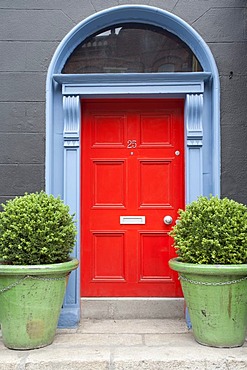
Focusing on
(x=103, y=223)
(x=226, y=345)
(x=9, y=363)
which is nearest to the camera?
(x=9, y=363)

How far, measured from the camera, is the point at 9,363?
3.53 m

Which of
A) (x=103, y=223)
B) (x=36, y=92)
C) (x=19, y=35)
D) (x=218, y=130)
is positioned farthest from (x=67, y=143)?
(x=218, y=130)

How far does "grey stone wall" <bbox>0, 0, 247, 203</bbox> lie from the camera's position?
4.62 meters

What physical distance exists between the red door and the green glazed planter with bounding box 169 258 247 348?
3.33ft

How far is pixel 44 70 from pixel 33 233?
1.85 meters

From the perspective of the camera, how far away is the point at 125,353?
3.70 metres

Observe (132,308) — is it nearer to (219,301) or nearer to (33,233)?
(219,301)

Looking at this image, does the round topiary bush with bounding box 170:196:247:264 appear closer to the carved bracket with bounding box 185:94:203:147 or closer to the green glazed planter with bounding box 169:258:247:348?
the green glazed planter with bounding box 169:258:247:348

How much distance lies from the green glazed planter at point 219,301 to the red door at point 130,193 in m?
1.02

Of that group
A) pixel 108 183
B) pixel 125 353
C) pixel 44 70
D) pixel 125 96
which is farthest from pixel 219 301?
pixel 44 70

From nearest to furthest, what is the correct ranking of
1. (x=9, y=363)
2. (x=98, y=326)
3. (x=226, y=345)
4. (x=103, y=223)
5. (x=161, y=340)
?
1. (x=9, y=363)
2. (x=226, y=345)
3. (x=161, y=340)
4. (x=98, y=326)
5. (x=103, y=223)

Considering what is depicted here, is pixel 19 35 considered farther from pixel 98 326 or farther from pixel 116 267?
pixel 98 326

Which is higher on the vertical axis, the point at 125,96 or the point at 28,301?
the point at 125,96

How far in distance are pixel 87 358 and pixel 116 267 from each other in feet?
4.47
